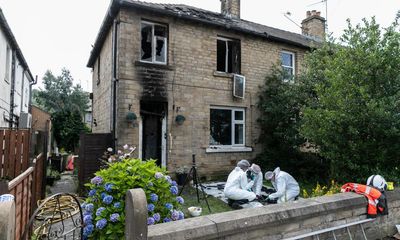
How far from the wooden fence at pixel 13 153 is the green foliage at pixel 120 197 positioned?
224 cm

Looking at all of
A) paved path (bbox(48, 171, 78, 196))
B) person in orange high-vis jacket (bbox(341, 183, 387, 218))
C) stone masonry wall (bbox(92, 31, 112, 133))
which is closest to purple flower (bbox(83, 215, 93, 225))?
person in orange high-vis jacket (bbox(341, 183, 387, 218))

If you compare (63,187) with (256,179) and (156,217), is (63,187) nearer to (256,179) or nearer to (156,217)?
(256,179)

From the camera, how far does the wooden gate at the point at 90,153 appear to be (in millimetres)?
8188

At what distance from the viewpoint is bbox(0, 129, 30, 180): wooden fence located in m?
4.75

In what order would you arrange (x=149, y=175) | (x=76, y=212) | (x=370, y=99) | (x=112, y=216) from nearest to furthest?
(x=112, y=216), (x=149, y=175), (x=370, y=99), (x=76, y=212)

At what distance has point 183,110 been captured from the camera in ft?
30.9

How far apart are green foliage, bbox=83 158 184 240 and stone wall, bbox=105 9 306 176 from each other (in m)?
5.18

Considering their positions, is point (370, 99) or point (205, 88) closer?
point (370, 99)

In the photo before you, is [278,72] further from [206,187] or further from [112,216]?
[112,216]

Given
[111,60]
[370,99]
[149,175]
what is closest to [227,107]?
[111,60]

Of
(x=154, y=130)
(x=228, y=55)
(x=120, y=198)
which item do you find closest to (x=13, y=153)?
(x=120, y=198)

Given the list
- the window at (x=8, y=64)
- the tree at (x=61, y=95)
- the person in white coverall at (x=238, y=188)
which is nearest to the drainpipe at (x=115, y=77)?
the person in white coverall at (x=238, y=188)

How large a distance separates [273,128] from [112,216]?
860 centimetres

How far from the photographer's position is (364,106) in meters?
5.59
